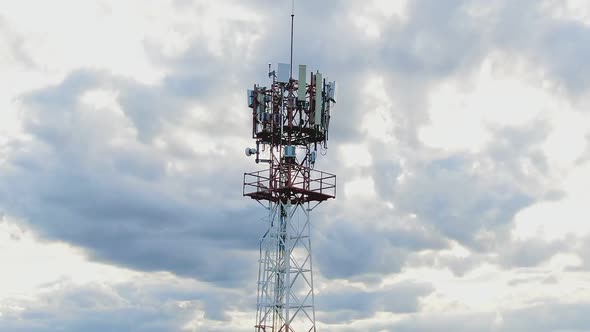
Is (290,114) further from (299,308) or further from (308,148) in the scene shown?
(299,308)

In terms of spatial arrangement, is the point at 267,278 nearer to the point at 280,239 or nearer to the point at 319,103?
the point at 280,239

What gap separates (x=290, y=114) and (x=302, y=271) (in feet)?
51.7

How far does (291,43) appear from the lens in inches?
4747

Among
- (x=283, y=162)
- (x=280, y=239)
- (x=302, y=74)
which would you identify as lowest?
(x=280, y=239)

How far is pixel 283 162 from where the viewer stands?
119 metres

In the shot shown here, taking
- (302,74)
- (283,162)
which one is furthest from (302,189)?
(302,74)

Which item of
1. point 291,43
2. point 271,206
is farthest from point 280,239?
point 291,43

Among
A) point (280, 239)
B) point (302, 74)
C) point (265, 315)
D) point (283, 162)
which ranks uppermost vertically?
point (302, 74)

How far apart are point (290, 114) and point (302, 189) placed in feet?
25.4

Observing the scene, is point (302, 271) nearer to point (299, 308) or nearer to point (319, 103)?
point (299, 308)

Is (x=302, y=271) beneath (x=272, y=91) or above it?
beneath

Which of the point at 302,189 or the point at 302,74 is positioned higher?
the point at 302,74

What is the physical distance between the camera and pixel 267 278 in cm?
11750

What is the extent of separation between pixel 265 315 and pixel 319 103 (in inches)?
856
